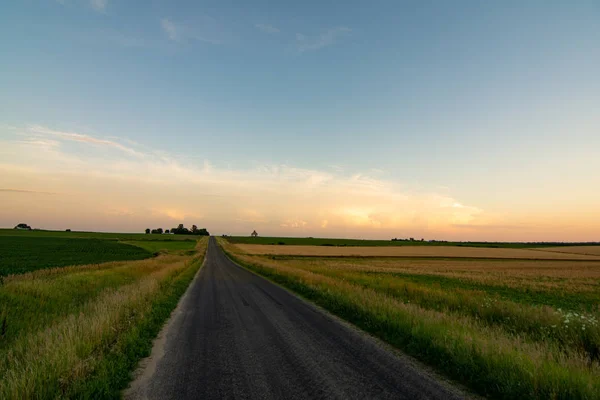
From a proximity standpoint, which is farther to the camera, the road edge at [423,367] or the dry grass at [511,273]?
the dry grass at [511,273]

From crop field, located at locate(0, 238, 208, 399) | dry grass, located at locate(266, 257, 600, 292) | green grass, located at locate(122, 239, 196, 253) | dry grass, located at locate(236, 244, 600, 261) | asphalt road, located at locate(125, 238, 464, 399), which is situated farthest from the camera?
green grass, located at locate(122, 239, 196, 253)

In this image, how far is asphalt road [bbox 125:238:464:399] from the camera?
19.0 ft

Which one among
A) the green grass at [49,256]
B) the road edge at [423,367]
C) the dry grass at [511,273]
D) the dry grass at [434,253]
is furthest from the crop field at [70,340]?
the dry grass at [434,253]

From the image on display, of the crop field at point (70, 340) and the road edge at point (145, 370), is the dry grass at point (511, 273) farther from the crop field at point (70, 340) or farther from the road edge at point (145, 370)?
the road edge at point (145, 370)

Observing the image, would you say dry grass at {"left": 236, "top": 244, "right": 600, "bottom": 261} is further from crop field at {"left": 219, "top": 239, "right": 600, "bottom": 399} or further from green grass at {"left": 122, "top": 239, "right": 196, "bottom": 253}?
crop field at {"left": 219, "top": 239, "right": 600, "bottom": 399}

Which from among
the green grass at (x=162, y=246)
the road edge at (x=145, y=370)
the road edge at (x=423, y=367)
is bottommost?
the green grass at (x=162, y=246)

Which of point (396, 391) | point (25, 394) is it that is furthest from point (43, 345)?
point (396, 391)

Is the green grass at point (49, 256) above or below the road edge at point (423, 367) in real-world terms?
below

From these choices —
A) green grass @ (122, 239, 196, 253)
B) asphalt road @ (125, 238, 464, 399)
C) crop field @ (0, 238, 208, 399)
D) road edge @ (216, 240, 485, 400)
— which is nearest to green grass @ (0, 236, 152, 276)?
green grass @ (122, 239, 196, 253)

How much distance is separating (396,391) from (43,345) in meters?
8.13

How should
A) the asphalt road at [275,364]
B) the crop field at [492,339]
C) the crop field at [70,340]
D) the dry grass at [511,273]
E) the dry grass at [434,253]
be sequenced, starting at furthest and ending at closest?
the dry grass at [434,253]
the dry grass at [511,273]
the crop field at [492,339]
the asphalt road at [275,364]
the crop field at [70,340]

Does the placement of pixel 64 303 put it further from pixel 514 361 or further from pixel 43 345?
pixel 514 361

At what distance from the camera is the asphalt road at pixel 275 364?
5785 mm

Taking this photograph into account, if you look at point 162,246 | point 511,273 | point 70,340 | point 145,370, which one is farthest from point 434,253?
point 70,340
